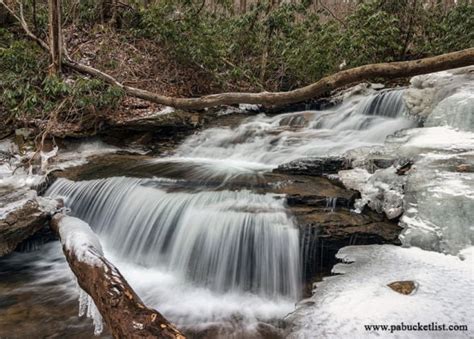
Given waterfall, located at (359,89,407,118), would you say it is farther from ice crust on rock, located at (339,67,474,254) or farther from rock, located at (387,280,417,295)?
rock, located at (387,280,417,295)

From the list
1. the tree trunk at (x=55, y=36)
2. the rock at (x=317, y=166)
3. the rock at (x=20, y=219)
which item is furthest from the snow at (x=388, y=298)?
the tree trunk at (x=55, y=36)

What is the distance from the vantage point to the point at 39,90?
7281 millimetres

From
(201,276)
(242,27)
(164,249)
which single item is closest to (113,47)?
(242,27)

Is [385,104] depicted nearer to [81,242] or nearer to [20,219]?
[81,242]

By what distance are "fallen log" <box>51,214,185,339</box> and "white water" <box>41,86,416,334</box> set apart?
3.80 feet

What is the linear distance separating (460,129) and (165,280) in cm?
488

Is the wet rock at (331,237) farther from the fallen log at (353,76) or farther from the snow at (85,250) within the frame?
the snow at (85,250)

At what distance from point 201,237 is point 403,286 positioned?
2.38 meters

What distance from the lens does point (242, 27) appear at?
38.3 ft

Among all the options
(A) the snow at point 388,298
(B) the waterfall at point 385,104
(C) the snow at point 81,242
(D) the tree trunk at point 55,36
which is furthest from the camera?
(B) the waterfall at point 385,104

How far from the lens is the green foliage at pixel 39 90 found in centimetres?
661

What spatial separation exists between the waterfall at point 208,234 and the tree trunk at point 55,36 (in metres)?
3.50

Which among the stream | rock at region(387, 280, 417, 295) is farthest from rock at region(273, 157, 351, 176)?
rock at region(387, 280, 417, 295)

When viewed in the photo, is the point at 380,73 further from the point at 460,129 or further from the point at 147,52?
the point at 147,52
